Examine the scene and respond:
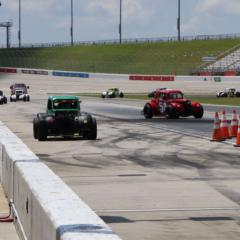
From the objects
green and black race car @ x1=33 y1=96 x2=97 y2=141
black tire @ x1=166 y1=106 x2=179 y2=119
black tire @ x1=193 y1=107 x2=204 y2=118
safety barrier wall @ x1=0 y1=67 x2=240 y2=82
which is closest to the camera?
green and black race car @ x1=33 y1=96 x2=97 y2=141

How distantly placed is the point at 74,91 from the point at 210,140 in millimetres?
80765

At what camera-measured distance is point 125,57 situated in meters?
118

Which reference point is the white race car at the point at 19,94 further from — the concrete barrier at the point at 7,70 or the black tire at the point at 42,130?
the concrete barrier at the point at 7,70

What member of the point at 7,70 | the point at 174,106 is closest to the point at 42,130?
the point at 174,106

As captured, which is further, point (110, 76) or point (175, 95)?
point (110, 76)

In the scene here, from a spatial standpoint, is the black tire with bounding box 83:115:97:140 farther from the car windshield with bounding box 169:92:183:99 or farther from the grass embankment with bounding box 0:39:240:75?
the grass embankment with bounding box 0:39:240:75

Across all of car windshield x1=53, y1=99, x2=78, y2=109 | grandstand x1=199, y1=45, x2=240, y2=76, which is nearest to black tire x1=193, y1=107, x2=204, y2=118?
car windshield x1=53, y1=99, x2=78, y2=109

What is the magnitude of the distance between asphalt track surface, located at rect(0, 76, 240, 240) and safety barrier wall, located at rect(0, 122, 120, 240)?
1.22 meters

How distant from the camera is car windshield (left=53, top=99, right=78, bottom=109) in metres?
23.5

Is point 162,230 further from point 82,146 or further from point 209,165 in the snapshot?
point 82,146

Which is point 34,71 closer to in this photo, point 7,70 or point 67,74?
point 7,70

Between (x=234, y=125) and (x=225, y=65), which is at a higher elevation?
(x=225, y=65)

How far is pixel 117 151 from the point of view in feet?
63.9

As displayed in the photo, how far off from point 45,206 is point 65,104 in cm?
1770
